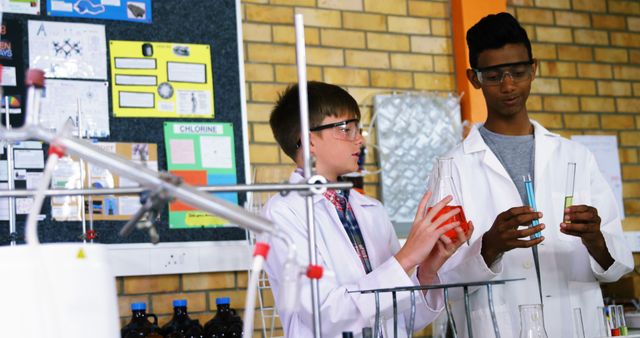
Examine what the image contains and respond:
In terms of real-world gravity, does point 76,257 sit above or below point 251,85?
below

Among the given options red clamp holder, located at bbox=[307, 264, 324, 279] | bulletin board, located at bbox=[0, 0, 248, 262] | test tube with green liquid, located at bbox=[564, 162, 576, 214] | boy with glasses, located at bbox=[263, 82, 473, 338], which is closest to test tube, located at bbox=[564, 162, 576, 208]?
test tube with green liquid, located at bbox=[564, 162, 576, 214]

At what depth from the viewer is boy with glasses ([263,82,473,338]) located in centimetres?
182

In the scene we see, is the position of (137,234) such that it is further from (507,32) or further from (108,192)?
(108,192)

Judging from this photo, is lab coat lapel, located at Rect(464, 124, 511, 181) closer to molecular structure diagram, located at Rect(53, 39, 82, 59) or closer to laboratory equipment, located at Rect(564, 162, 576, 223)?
laboratory equipment, located at Rect(564, 162, 576, 223)

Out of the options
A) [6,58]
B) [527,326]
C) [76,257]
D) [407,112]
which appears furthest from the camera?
[407,112]

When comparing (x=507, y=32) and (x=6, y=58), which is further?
(x=6, y=58)

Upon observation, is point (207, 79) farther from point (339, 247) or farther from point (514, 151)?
point (339, 247)

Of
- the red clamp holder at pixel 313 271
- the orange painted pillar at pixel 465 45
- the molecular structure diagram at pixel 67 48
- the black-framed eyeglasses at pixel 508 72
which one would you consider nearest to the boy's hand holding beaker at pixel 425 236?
the red clamp holder at pixel 313 271

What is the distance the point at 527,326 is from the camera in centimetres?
166

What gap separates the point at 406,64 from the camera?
395 centimetres

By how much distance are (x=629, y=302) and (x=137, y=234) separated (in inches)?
87.7

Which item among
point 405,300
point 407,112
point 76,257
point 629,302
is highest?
point 407,112

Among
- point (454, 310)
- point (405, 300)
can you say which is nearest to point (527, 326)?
point (405, 300)

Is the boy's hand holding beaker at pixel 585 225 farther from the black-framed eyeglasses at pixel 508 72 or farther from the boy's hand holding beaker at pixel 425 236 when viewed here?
the black-framed eyeglasses at pixel 508 72
